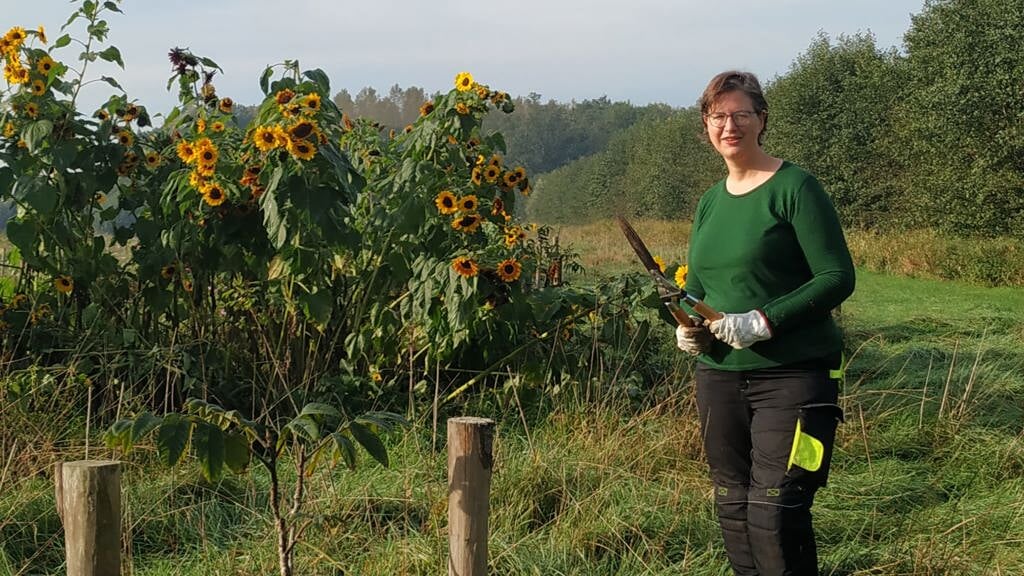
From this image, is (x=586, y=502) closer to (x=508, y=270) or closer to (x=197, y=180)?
(x=508, y=270)

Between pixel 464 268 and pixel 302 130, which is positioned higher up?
pixel 302 130

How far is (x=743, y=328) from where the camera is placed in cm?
236

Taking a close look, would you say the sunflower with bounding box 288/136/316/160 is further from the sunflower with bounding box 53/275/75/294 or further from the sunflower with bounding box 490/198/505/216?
the sunflower with bounding box 53/275/75/294

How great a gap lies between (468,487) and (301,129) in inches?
86.1

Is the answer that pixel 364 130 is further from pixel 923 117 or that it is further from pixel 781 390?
pixel 923 117

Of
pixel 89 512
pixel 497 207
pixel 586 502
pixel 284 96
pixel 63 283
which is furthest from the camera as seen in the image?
pixel 497 207

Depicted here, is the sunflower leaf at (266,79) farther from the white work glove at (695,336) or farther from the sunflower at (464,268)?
the white work glove at (695,336)

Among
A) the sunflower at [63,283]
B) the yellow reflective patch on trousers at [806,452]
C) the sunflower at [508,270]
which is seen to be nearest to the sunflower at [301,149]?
the sunflower at [508,270]

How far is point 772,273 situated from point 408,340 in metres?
2.54

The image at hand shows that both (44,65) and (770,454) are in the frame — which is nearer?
(770,454)

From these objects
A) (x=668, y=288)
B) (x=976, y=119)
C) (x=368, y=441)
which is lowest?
(x=368, y=441)

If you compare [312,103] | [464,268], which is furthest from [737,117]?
[312,103]

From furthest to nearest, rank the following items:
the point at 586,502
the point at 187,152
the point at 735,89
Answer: the point at 187,152, the point at 586,502, the point at 735,89

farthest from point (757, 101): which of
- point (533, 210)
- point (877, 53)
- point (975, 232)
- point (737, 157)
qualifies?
point (533, 210)
